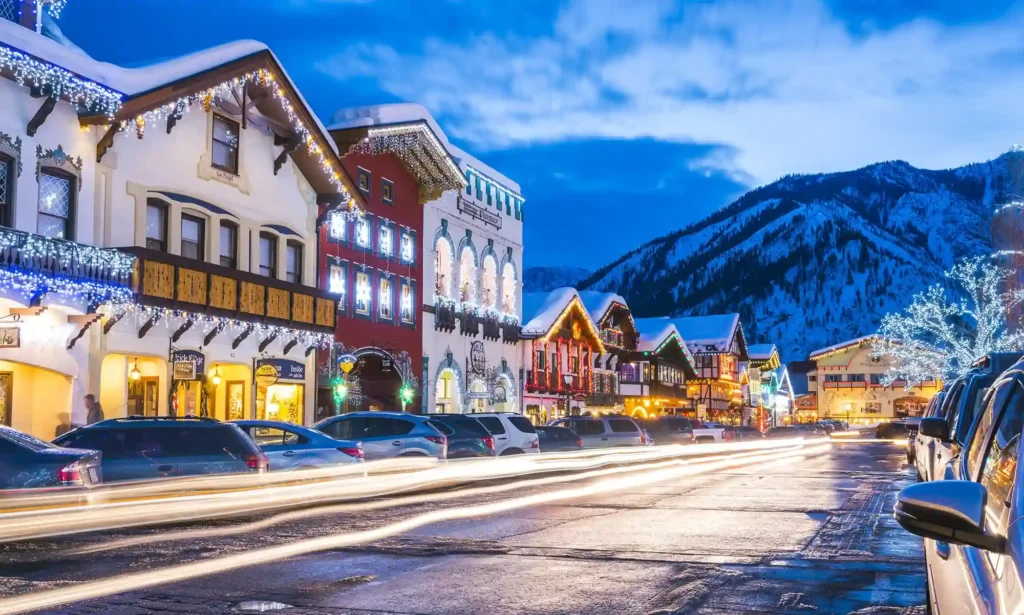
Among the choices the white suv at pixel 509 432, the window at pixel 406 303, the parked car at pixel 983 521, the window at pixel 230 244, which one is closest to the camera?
the parked car at pixel 983 521

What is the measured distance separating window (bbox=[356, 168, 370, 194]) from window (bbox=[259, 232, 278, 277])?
7902mm

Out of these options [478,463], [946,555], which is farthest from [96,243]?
[946,555]

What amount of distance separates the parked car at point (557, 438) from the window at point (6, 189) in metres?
17.4

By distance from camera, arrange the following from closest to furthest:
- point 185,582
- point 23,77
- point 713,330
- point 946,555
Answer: point 946,555 < point 185,582 < point 23,77 < point 713,330

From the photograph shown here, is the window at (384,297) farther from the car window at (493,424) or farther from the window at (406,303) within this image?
the car window at (493,424)

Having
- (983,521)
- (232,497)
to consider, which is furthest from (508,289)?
(983,521)

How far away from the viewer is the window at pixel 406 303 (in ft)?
150

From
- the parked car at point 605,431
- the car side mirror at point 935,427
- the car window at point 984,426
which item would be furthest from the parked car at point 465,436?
the car window at point 984,426

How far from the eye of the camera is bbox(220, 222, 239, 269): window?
110ft

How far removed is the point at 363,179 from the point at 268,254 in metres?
8.72

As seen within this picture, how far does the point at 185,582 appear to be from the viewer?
9.26m

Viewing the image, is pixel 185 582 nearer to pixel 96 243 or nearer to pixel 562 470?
pixel 562 470

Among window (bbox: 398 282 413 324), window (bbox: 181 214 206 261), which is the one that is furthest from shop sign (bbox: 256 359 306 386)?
window (bbox: 398 282 413 324)

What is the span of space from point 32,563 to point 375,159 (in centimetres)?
3495
